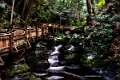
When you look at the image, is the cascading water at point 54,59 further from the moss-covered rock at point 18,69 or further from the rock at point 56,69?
the moss-covered rock at point 18,69

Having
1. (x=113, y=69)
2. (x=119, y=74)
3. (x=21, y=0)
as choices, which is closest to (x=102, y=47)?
(x=113, y=69)

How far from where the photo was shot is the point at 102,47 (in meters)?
13.4

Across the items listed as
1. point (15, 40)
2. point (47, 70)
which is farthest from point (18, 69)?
point (47, 70)

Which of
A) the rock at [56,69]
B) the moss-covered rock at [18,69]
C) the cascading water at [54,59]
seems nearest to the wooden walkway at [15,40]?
the moss-covered rock at [18,69]

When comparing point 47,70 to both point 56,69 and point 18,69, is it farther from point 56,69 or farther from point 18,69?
point 18,69

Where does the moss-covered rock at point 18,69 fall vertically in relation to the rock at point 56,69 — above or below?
above

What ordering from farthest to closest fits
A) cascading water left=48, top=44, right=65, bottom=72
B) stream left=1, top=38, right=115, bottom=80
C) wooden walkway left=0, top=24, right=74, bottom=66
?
1. cascading water left=48, top=44, right=65, bottom=72
2. stream left=1, top=38, right=115, bottom=80
3. wooden walkway left=0, top=24, right=74, bottom=66

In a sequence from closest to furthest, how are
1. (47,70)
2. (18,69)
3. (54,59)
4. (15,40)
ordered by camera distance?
(15,40) → (18,69) → (47,70) → (54,59)

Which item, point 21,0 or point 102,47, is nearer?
point 102,47

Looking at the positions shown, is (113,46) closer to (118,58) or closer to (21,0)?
(118,58)

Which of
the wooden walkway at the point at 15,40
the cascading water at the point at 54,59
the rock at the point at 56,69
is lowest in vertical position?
the rock at the point at 56,69

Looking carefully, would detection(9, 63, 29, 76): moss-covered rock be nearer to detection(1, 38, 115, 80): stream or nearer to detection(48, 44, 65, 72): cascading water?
detection(1, 38, 115, 80): stream

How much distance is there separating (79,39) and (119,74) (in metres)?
6.56

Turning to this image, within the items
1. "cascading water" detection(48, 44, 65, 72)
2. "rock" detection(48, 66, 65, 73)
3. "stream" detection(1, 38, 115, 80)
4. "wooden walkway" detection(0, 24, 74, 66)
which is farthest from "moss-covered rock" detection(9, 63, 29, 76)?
"cascading water" detection(48, 44, 65, 72)
